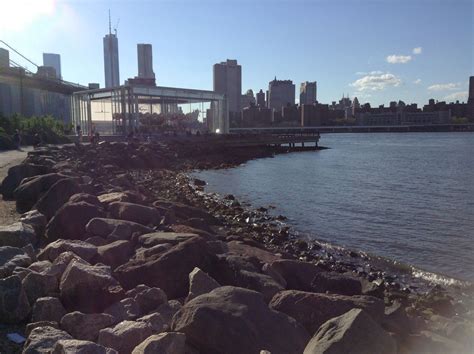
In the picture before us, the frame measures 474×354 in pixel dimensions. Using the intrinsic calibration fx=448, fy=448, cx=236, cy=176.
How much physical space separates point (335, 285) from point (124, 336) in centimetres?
414

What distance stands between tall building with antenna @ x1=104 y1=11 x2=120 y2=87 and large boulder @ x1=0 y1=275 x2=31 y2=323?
554ft

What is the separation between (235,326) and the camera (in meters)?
4.44

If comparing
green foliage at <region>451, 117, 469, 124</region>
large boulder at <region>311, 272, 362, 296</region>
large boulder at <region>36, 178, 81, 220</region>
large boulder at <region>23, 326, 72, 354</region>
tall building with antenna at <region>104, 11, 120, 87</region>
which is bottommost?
large boulder at <region>311, 272, 362, 296</region>

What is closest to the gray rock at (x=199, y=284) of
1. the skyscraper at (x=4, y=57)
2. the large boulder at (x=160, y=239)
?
the large boulder at (x=160, y=239)

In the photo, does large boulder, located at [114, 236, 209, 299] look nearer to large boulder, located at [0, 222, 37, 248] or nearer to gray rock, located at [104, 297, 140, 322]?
gray rock, located at [104, 297, 140, 322]

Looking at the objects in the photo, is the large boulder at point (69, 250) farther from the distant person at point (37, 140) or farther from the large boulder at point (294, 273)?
the distant person at point (37, 140)

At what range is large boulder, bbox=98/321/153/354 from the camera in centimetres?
438

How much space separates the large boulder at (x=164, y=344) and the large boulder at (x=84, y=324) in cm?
81

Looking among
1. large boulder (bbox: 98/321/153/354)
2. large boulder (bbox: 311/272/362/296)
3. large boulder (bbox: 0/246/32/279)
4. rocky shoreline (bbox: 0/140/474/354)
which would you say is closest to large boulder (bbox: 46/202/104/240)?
rocky shoreline (bbox: 0/140/474/354)

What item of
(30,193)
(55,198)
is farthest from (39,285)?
(30,193)

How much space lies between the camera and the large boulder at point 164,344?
4.04 metres

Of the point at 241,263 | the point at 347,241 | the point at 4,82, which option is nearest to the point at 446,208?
the point at 347,241

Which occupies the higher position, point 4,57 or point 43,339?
point 4,57

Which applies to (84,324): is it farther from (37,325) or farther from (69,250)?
(69,250)
